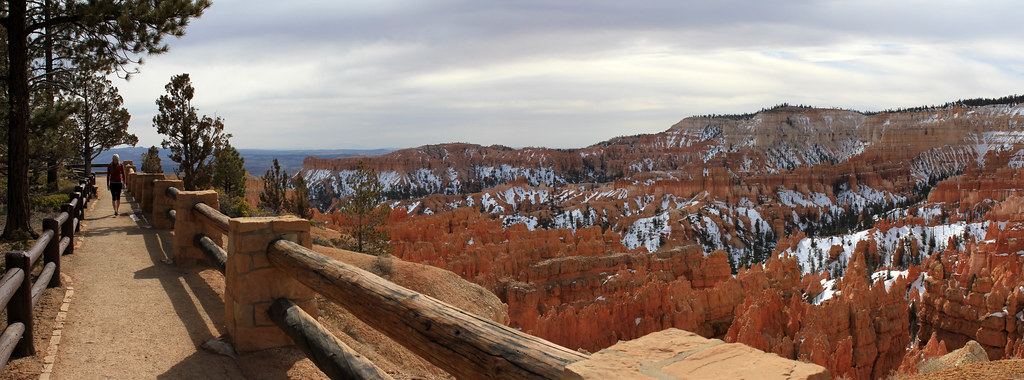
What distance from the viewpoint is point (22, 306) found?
12.8ft

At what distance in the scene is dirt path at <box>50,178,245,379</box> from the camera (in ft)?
13.0

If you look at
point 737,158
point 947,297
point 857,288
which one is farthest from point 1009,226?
point 737,158

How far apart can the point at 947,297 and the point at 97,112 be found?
35.2m

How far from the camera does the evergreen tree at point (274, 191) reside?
1845 cm

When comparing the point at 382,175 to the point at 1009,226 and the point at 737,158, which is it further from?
the point at 1009,226

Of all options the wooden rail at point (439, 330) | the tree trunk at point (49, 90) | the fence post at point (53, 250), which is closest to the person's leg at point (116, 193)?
the tree trunk at point (49, 90)

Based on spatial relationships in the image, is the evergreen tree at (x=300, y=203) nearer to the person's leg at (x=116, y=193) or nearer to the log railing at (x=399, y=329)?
the person's leg at (x=116, y=193)

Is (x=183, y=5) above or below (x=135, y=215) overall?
above

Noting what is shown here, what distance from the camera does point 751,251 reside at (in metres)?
62.2

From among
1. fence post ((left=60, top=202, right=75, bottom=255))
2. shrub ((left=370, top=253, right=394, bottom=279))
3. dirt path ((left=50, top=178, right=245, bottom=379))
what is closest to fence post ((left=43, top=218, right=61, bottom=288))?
dirt path ((left=50, top=178, right=245, bottom=379))

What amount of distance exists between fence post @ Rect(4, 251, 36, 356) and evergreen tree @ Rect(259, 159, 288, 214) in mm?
14618

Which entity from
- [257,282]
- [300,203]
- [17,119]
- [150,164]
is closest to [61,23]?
[17,119]

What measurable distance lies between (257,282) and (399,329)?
76.5 inches

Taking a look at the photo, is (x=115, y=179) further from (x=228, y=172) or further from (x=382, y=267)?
(x=382, y=267)
